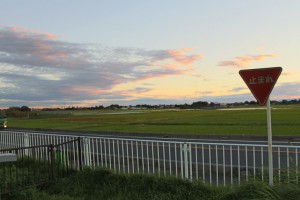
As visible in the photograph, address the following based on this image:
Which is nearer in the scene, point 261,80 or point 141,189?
point 261,80

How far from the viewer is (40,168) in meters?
10.5

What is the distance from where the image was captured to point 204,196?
7047mm

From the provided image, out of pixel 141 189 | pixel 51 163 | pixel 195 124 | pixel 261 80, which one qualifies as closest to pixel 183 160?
pixel 141 189

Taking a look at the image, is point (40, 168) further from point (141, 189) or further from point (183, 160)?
point (183, 160)

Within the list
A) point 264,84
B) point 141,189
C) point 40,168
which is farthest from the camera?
point 40,168

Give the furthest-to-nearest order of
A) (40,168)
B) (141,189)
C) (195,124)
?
(195,124) → (40,168) → (141,189)

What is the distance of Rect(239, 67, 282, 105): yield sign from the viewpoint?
6.65 m

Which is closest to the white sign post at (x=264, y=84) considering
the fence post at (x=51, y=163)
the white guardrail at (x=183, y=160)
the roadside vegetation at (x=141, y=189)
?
the roadside vegetation at (x=141, y=189)

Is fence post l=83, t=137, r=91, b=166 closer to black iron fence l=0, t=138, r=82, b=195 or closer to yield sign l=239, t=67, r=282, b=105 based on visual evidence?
black iron fence l=0, t=138, r=82, b=195

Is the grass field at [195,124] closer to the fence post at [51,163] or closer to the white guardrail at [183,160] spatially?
the white guardrail at [183,160]

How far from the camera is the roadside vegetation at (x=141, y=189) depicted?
612 cm

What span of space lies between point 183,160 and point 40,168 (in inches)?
167

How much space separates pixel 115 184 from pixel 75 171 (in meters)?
2.18

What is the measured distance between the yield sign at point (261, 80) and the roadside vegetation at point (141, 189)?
1651 millimetres
